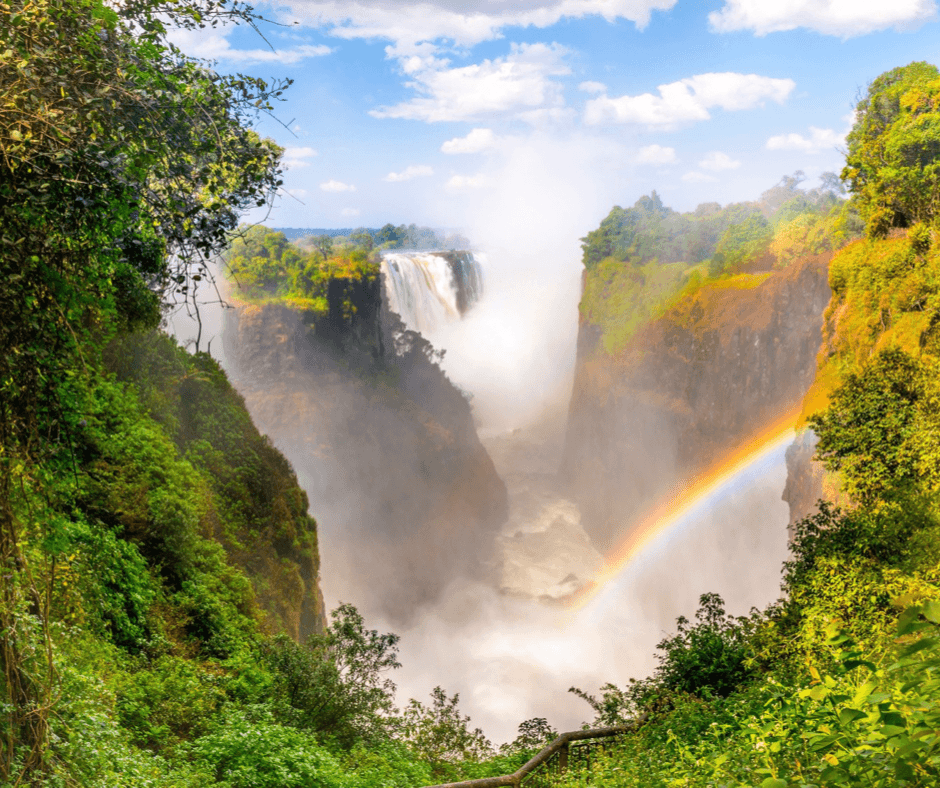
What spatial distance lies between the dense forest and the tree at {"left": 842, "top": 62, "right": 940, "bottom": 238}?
0.25 feet

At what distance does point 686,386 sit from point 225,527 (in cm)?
3752

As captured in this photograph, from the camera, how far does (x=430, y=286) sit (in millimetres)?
51062

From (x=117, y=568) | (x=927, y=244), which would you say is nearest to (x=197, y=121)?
(x=117, y=568)

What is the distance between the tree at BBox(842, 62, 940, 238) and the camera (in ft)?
58.2

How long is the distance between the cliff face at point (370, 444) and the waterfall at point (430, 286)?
2476 millimetres

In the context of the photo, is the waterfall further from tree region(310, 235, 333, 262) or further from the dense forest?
the dense forest

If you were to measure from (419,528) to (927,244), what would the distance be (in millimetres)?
34389

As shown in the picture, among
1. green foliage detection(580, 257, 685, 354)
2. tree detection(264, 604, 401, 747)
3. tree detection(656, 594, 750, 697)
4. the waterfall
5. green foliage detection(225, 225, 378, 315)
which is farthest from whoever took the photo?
green foliage detection(580, 257, 685, 354)

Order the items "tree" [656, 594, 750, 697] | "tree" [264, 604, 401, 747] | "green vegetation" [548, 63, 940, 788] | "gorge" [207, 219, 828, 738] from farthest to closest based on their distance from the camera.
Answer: "gorge" [207, 219, 828, 738] < "tree" [656, 594, 750, 697] < "tree" [264, 604, 401, 747] < "green vegetation" [548, 63, 940, 788]

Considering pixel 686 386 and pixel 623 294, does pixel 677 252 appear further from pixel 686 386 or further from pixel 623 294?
pixel 686 386

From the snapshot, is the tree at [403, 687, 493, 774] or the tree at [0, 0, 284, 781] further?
the tree at [403, 687, 493, 774]

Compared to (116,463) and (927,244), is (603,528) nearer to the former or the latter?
(927,244)

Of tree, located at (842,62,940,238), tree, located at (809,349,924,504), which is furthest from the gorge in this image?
tree, located at (809,349,924,504)

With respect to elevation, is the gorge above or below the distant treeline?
below
